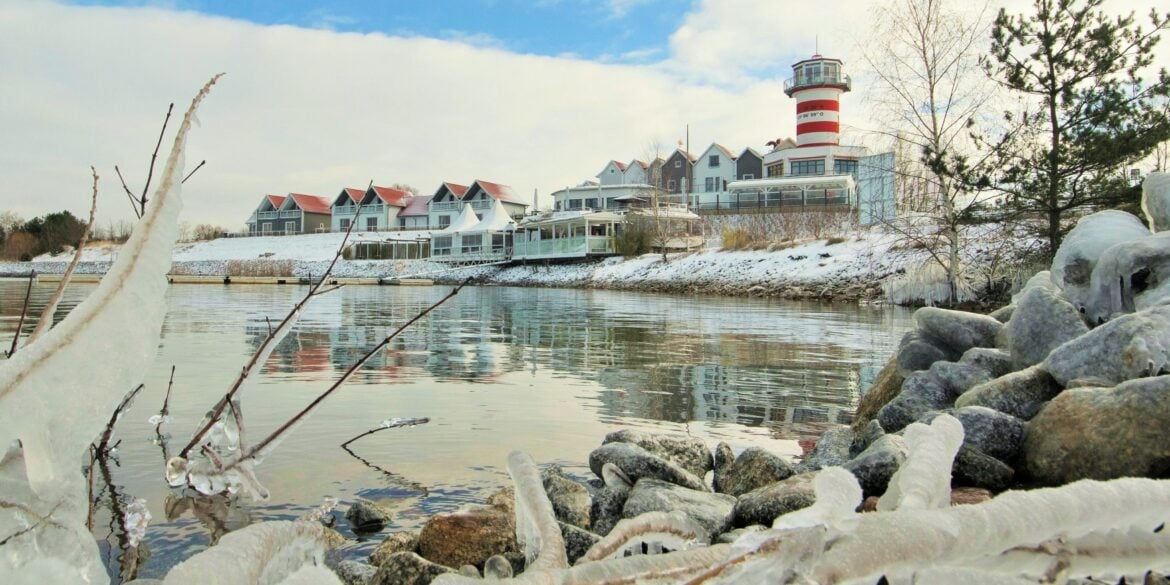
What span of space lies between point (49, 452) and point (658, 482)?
3.97 metres

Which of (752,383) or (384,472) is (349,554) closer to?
(384,472)

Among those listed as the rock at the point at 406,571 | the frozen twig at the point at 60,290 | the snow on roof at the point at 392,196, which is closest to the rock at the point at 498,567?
the frozen twig at the point at 60,290

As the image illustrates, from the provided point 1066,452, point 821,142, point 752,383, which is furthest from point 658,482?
point 821,142

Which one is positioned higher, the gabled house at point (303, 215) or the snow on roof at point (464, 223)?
the gabled house at point (303, 215)

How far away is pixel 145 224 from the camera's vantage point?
588mm

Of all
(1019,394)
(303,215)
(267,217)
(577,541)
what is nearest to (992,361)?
(1019,394)

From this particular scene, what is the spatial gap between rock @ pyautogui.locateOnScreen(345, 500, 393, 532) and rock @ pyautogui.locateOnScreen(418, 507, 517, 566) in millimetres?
465

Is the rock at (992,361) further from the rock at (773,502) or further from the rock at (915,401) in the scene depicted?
the rock at (773,502)

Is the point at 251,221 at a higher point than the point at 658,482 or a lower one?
higher

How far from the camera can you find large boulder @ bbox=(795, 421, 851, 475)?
4812 millimetres

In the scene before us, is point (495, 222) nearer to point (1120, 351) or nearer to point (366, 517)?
point (366, 517)

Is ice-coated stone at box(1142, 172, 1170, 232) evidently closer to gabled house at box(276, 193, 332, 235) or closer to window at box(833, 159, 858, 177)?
window at box(833, 159, 858, 177)

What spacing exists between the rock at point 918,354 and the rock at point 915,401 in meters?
1.02

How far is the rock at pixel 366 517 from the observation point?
162 inches
